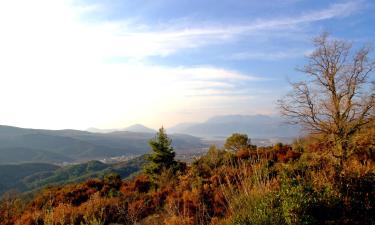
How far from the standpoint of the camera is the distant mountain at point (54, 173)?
107 meters

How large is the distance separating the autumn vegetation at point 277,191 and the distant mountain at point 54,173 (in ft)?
247

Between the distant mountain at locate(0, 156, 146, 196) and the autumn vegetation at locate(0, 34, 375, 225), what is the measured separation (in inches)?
2961

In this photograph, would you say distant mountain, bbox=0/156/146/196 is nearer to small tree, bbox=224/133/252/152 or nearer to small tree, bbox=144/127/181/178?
small tree, bbox=224/133/252/152

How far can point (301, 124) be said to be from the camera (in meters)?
15.8

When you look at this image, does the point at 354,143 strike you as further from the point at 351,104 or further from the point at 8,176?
the point at 8,176

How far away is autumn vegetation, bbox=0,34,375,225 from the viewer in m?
5.77

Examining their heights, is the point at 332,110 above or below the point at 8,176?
above

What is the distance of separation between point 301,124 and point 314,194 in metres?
10.2

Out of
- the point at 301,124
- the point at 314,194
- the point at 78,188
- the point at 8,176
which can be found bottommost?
the point at 8,176

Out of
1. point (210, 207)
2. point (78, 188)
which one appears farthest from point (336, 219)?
point (78, 188)

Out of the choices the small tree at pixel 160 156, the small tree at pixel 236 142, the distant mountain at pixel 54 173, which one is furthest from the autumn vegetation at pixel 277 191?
the distant mountain at pixel 54 173

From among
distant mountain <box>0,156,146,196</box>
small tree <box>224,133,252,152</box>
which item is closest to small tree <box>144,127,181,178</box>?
small tree <box>224,133,252,152</box>

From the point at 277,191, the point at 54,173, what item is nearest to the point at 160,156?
the point at 277,191

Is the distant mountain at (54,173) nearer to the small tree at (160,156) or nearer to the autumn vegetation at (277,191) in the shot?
the small tree at (160,156)
